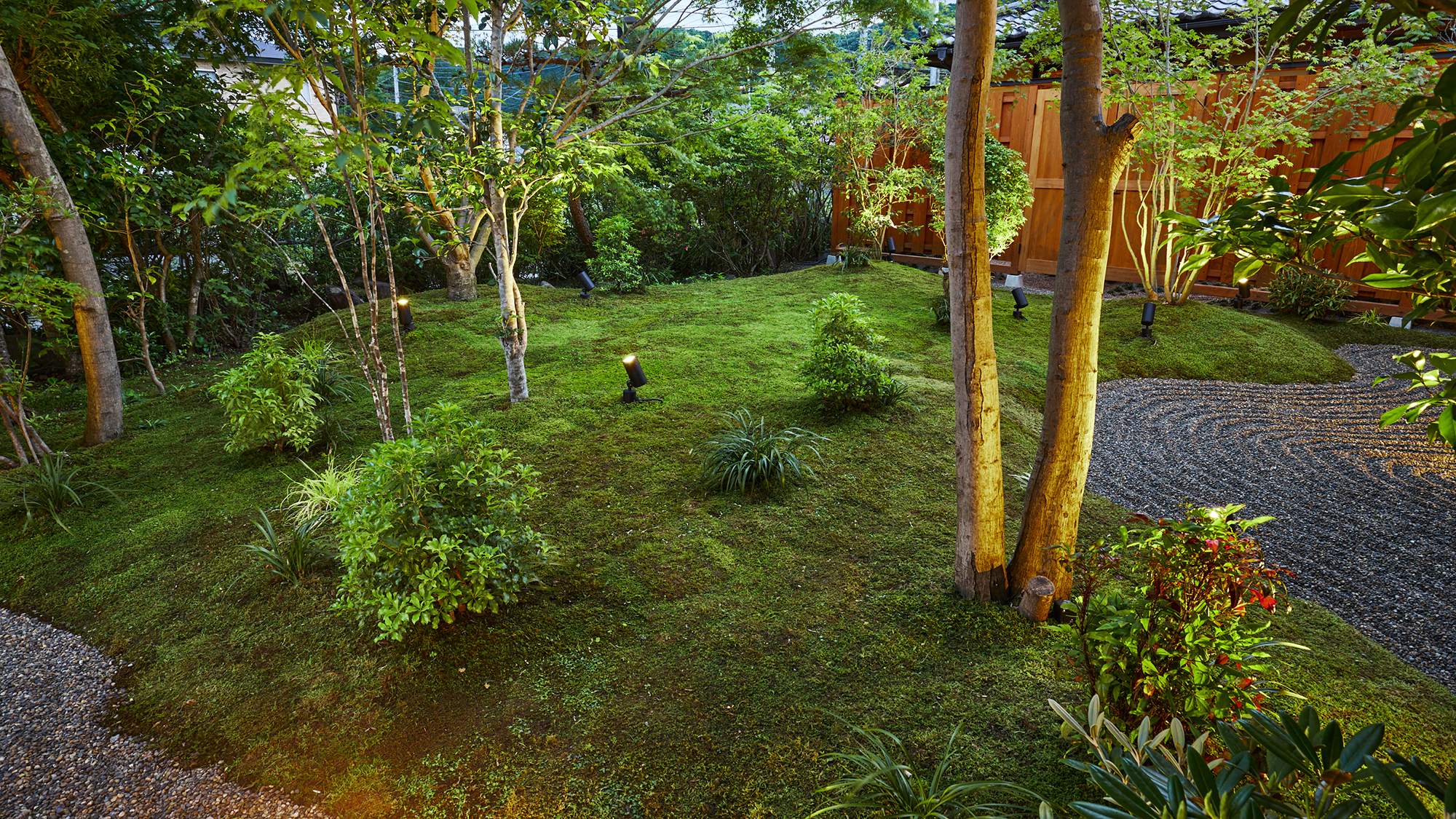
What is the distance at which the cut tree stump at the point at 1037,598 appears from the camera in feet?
8.84

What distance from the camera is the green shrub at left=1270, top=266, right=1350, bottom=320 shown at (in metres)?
8.26

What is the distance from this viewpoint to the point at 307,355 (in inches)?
219

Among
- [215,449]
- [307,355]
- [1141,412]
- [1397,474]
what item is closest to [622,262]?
[307,355]

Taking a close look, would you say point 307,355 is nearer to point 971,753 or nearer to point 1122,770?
point 971,753

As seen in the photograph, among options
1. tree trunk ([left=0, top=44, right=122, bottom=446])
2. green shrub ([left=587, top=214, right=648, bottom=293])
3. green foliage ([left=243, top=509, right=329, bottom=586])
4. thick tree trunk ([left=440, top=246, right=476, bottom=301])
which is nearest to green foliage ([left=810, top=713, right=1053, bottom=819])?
green foliage ([left=243, top=509, right=329, bottom=586])

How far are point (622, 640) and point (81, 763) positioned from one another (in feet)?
6.46

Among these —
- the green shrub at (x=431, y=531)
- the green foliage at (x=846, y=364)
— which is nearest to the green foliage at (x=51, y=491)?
the green shrub at (x=431, y=531)

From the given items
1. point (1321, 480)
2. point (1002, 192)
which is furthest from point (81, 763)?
point (1002, 192)

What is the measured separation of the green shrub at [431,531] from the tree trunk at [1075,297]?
2.06 meters

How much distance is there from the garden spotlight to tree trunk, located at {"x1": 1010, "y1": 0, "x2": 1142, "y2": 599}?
5.86m

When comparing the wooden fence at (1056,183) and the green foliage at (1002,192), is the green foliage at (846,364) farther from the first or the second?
the wooden fence at (1056,183)

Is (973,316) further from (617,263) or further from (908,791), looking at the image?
(617,263)

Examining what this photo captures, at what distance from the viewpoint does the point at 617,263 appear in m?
9.37

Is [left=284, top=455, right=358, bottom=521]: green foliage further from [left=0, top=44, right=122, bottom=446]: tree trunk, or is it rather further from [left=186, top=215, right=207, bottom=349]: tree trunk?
[left=186, top=215, right=207, bottom=349]: tree trunk
